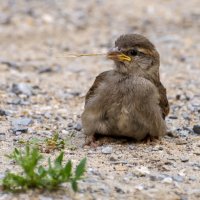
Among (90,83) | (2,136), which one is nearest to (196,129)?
(2,136)

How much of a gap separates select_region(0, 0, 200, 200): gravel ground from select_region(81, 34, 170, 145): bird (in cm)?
19

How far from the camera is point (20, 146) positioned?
24.0 feet

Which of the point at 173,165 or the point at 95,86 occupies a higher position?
the point at 95,86

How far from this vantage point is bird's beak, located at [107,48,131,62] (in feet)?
24.8

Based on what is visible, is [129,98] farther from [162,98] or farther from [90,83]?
[90,83]

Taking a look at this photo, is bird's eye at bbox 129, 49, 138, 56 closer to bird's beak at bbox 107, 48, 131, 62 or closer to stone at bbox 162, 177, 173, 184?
bird's beak at bbox 107, 48, 131, 62

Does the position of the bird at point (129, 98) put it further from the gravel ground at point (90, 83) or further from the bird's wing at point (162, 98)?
the gravel ground at point (90, 83)

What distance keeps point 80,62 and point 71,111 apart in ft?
10.6

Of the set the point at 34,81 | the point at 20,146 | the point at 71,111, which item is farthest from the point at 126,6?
the point at 20,146

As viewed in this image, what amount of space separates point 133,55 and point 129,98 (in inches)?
22.6

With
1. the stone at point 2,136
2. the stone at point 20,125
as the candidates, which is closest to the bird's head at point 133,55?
the stone at point 20,125

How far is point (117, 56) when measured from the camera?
7594mm

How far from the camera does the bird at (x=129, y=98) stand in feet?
24.1

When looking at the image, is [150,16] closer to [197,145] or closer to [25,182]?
[197,145]
